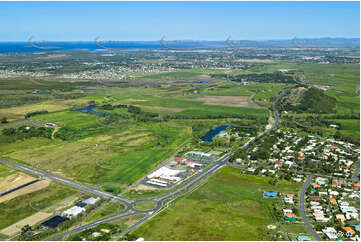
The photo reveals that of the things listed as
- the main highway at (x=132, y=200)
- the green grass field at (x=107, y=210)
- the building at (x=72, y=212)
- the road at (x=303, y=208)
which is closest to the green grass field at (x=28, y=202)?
the main highway at (x=132, y=200)

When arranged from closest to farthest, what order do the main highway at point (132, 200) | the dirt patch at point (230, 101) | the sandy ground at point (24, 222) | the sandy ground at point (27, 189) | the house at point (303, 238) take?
the house at point (303, 238) → the sandy ground at point (24, 222) → the main highway at point (132, 200) → the sandy ground at point (27, 189) → the dirt patch at point (230, 101)

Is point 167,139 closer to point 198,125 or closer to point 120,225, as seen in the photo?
point 198,125

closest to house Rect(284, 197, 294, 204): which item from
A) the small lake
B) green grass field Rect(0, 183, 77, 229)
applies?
green grass field Rect(0, 183, 77, 229)

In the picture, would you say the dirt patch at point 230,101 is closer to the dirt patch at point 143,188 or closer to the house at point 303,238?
the dirt patch at point 143,188

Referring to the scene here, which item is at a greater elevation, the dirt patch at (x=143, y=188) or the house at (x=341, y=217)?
the dirt patch at (x=143, y=188)

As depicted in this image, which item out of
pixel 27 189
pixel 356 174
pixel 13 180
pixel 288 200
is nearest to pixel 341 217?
pixel 288 200

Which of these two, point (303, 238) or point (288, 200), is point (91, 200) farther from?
point (303, 238)
